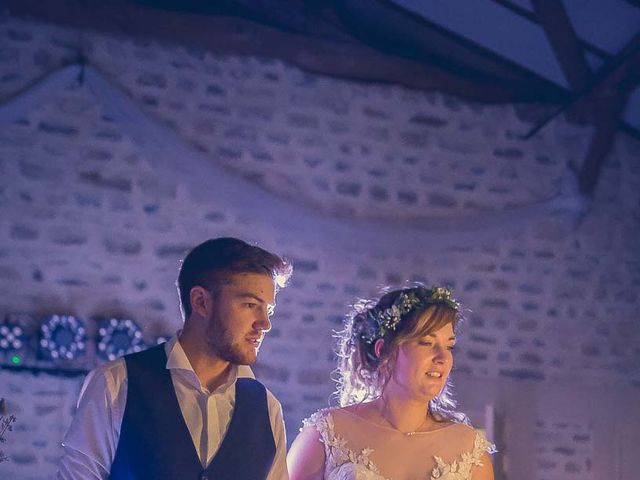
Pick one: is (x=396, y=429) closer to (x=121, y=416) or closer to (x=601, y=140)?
(x=121, y=416)

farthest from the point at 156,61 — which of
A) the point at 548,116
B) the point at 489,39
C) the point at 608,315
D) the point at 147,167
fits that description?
the point at 608,315

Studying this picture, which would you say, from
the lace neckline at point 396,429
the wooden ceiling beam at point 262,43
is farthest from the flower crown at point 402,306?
the wooden ceiling beam at point 262,43

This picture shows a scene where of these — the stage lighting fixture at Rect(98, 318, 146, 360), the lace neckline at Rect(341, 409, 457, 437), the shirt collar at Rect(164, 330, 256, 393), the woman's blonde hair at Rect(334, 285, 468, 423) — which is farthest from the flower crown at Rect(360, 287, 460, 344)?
the stage lighting fixture at Rect(98, 318, 146, 360)

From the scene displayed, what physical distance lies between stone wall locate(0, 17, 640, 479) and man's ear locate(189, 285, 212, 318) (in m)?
2.88

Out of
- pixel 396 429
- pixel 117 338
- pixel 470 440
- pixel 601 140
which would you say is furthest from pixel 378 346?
pixel 601 140

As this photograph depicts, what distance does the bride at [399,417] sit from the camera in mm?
3309

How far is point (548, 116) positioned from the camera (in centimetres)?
654

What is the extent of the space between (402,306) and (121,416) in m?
1.26

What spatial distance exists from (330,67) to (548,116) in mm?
1568

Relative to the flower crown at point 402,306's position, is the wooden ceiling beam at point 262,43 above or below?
above

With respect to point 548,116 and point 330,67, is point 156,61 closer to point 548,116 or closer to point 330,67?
point 330,67

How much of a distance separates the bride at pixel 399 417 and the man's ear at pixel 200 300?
0.93 meters

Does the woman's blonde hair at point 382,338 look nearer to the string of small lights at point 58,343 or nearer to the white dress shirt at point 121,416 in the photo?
the white dress shirt at point 121,416

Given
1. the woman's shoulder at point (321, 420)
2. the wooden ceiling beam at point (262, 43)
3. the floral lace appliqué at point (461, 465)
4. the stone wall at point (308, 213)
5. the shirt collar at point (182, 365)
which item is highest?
the wooden ceiling beam at point (262, 43)
